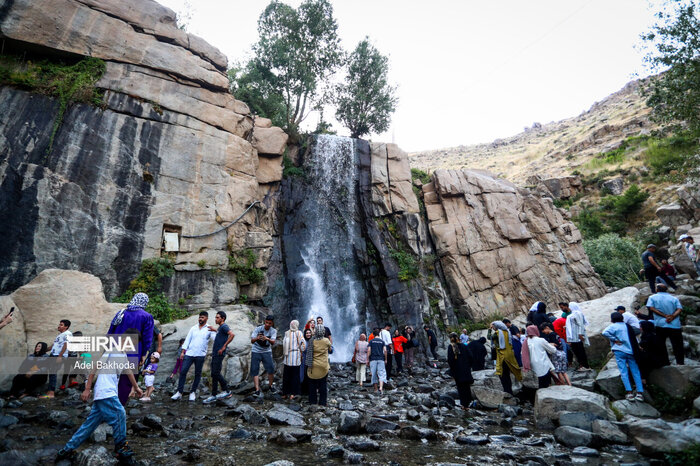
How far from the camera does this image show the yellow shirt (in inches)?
327

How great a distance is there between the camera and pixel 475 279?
22281 millimetres

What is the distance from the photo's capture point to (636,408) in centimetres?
715

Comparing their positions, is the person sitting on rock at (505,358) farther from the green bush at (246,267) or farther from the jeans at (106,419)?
the green bush at (246,267)

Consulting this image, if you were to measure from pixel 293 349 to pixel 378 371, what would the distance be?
12.2 feet

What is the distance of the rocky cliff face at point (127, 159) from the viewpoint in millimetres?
12242

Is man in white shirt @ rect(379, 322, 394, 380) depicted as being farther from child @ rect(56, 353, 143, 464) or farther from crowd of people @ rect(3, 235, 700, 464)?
child @ rect(56, 353, 143, 464)

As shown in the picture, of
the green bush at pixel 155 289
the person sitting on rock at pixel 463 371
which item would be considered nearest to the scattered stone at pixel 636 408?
the person sitting on rock at pixel 463 371

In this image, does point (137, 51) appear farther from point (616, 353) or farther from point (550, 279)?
point (550, 279)

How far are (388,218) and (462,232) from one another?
5.03 metres

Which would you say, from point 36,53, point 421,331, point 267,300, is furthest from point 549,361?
point 36,53

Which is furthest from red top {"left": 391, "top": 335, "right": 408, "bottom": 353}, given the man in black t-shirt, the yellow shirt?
the man in black t-shirt

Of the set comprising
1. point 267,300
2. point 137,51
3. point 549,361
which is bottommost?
point 549,361

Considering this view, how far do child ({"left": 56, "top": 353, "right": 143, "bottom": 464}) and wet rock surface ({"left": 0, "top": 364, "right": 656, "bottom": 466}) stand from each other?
17 cm

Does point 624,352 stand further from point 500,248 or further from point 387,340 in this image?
point 500,248
